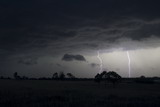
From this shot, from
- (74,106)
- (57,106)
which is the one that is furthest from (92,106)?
(57,106)

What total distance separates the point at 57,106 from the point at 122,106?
21.9 feet

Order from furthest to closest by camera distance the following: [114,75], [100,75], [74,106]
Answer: [100,75]
[114,75]
[74,106]

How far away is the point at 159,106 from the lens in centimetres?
2694

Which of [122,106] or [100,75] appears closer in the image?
[122,106]

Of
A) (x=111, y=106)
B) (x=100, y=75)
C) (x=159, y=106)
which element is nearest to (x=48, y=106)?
(x=111, y=106)

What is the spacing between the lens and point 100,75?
112 metres

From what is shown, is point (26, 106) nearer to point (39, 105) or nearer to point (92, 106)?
point (39, 105)

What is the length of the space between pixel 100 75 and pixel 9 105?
8660cm

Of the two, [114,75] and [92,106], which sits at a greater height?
[114,75]

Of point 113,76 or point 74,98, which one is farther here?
point 113,76

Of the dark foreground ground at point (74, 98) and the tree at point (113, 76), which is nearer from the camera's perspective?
the dark foreground ground at point (74, 98)

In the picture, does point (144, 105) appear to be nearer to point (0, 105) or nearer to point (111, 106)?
point (111, 106)

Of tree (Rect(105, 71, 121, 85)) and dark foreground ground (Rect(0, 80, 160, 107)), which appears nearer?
dark foreground ground (Rect(0, 80, 160, 107))

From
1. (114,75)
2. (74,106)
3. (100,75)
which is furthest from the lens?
(100,75)
